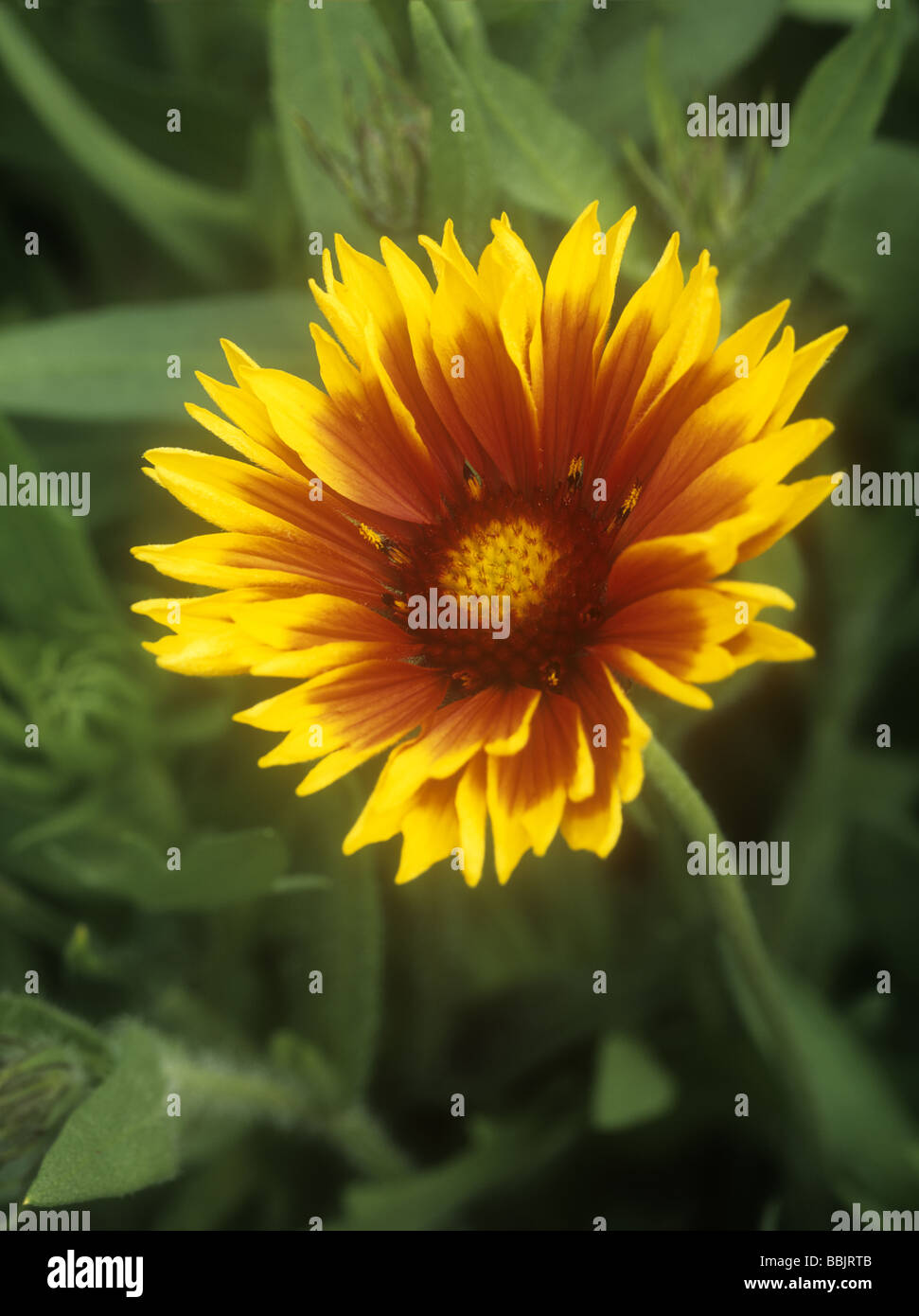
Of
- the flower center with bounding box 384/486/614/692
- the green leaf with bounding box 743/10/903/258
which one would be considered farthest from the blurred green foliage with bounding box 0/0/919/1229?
the flower center with bounding box 384/486/614/692

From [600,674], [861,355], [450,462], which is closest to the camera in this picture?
[600,674]

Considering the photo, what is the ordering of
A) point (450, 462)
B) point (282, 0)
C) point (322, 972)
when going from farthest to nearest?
1. point (322, 972)
2. point (282, 0)
3. point (450, 462)

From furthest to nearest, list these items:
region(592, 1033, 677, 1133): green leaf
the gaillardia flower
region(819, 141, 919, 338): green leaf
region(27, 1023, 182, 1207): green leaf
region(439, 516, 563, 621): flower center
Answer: region(819, 141, 919, 338): green leaf, region(592, 1033, 677, 1133): green leaf, region(439, 516, 563, 621): flower center, region(27, 1023, 182, 1207): green leaf, the gaillardia flower

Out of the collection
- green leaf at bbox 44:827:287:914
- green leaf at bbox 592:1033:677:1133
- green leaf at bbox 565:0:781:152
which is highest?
green leaf at bbox 565:0:781:152

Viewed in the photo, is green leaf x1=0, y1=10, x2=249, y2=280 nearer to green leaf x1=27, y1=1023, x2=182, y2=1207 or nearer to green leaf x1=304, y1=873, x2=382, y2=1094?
green leaf x1=304, y1=873, x2=382, y2=1094

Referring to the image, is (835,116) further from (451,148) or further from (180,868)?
(180,868)

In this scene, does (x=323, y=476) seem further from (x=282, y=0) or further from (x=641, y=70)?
(x=641, y=70)

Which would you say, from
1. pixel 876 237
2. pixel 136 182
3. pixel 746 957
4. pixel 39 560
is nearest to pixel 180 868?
pixel 39 560

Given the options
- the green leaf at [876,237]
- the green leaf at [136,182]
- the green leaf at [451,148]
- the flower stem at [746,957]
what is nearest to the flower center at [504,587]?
the flower stem at [746,957]

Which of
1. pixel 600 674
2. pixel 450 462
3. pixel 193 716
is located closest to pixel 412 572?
pixel 450 462
